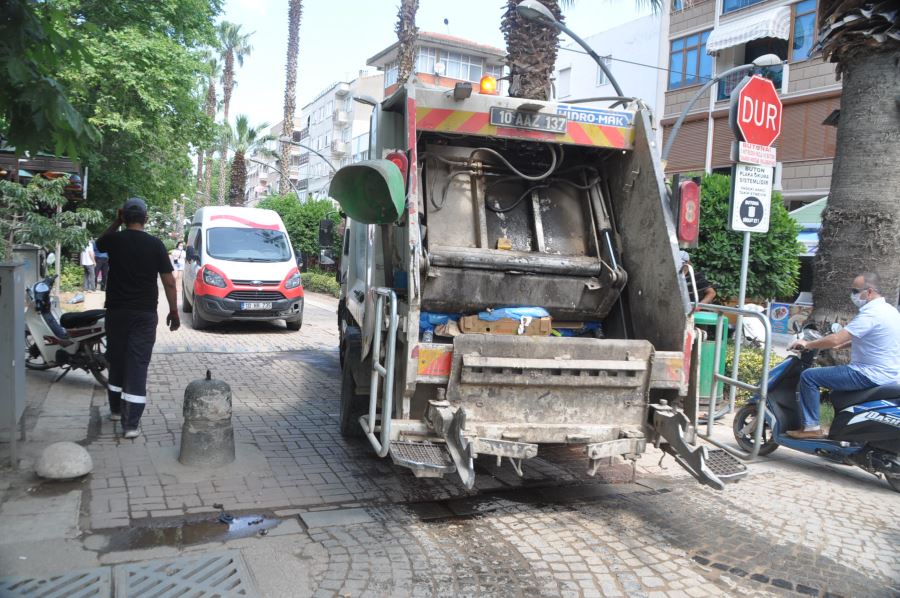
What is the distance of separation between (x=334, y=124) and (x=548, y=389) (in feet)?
196

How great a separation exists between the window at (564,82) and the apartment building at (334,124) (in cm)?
2007

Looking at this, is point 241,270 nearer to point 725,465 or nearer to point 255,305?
point 255,305

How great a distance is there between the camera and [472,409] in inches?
171

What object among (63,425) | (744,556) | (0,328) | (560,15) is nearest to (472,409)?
(744,556)

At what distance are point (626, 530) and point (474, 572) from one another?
3.95 feet

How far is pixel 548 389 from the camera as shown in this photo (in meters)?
4.44

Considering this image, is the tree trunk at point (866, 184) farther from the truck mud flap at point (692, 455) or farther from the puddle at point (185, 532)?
the puddle at point (185, 532)

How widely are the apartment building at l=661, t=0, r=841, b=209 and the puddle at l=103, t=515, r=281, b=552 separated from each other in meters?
19.4

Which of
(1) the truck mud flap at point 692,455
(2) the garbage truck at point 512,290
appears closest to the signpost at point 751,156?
(2) the garbage truck at point 512,290

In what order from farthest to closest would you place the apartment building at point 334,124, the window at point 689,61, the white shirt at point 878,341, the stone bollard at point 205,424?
the apartment building at point 334,124 → the window at point 689,61 → the white shirt at point 878,341 → the stone bollard at point 205,424

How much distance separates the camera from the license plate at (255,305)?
470 inches

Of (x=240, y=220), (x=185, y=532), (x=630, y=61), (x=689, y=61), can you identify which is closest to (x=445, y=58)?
(x=630, y=61)

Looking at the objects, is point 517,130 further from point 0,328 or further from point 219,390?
point 0,328

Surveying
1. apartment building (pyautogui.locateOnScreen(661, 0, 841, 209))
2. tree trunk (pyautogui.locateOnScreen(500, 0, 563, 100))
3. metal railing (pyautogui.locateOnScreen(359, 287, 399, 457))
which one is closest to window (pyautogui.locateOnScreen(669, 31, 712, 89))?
apartment building (pyautogui.locateOnScreen(661, 0, 841, 209))
